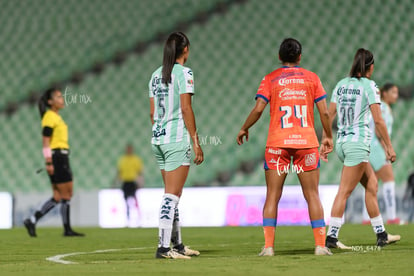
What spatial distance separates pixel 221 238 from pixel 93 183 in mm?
7929

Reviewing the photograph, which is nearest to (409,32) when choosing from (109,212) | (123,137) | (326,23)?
(326,23)

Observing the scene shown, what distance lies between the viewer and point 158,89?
234 inches

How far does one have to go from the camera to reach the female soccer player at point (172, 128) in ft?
19.0

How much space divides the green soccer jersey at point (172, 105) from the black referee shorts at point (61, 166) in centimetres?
418

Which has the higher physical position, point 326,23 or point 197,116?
point 326,23

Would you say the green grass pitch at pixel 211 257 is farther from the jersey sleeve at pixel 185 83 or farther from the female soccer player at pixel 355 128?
the jersey sleeve at pixel 185 83

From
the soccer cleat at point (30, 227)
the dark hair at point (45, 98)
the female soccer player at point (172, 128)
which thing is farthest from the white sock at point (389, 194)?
the female soccer player at point (172, 128)

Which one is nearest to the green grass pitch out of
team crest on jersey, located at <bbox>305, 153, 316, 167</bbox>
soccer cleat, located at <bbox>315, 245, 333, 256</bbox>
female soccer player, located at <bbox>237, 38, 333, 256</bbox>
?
soccer cleat, located at <bbox>315, 245, 333, 256</bbox>

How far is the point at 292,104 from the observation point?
592 centimetres

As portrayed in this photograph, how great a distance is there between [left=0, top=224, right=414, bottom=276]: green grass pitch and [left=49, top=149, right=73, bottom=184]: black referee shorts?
28.4 inches

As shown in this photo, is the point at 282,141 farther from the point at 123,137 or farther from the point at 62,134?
the point at 123,137

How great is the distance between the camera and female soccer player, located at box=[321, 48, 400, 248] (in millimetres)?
6805

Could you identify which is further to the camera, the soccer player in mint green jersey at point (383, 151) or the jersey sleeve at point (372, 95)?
the soccer player in mint green jersey at point (383, 151)

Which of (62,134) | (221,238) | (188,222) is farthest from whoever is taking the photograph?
(188,222)
